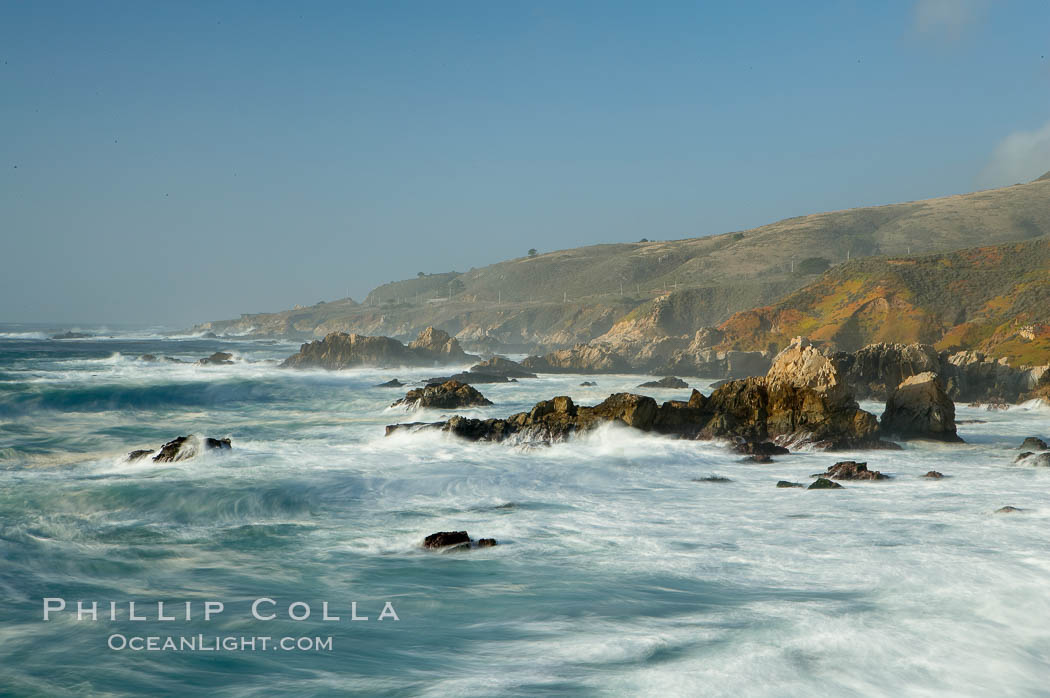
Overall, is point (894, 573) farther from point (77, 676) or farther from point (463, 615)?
point (77, 676)

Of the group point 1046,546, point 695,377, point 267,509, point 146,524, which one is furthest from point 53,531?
point 695,377

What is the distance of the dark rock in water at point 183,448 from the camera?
2564cm

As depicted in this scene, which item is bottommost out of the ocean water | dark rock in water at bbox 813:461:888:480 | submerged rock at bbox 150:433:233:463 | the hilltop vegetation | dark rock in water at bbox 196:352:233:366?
the ocean water

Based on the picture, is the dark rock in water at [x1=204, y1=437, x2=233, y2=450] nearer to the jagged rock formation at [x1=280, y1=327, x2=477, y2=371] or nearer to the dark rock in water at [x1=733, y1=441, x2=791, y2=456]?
the dark rock in water at [x1=733, y1=441, x2=791, y2=456]

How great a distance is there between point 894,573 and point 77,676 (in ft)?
40.9

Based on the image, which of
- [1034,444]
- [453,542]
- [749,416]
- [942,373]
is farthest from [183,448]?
[942,373]

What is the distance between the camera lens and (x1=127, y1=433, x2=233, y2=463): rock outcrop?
2567cm

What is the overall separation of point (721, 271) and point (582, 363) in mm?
82770

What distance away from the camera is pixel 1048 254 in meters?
71.2

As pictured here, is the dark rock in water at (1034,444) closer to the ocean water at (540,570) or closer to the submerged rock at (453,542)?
the ocean water at (540,570)

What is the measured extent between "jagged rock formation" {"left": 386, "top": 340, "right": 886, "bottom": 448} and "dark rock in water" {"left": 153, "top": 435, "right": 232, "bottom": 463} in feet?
25.2

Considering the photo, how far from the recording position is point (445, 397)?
133ft

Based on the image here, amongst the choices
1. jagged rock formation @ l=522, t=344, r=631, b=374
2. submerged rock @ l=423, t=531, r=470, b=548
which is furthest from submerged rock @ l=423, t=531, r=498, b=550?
jagged rock formation @ l=522, t=344, r=631, b=374

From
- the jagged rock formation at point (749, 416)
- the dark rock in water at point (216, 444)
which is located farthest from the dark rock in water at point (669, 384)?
the dark rock in water at point (216, 444)
